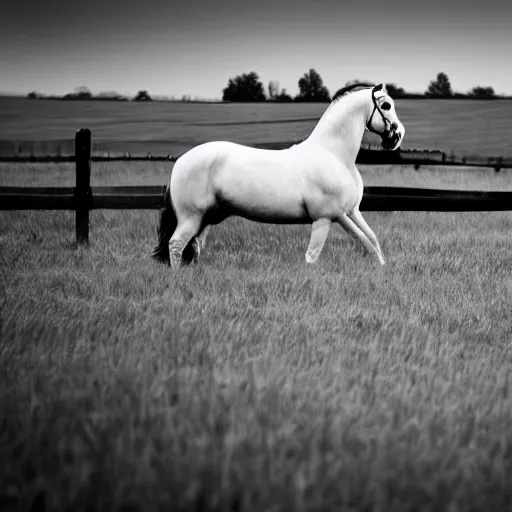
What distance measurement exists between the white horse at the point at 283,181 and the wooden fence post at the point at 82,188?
1.48 m

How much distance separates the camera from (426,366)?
356 cm

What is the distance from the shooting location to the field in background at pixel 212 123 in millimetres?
27453

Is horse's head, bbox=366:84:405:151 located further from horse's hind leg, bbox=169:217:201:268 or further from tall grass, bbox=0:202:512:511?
horse's hind leg, bbox=169:217:201:268

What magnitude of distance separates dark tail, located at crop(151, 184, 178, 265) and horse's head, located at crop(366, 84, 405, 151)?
6.53 ft

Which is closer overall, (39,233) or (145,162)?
(39,233)

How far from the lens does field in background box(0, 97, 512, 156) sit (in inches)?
1081

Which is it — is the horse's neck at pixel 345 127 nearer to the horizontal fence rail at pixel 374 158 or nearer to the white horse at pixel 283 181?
the white horse at pixel 283 181

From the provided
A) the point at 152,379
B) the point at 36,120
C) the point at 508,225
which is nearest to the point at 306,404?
the point at 152,379

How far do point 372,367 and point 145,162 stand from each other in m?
15.4

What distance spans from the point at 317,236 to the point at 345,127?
1031mm

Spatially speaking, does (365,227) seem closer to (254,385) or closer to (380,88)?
(380,88)

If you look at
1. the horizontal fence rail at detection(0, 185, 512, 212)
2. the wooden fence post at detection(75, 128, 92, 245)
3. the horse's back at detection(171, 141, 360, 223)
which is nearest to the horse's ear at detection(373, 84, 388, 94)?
the horse's back at detection(171, 141, 360, 223)

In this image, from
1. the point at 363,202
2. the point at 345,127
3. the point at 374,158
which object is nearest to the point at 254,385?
the point at 345,127

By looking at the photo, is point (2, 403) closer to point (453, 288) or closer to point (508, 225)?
point (453, 288)
